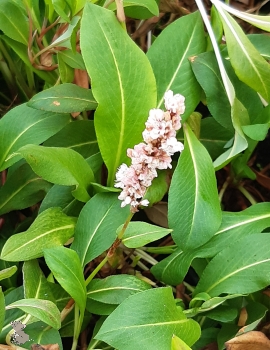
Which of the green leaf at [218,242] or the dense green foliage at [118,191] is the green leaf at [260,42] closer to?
the dense green foliage at [118,191]

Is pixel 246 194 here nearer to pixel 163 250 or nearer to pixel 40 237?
pixel 163 250

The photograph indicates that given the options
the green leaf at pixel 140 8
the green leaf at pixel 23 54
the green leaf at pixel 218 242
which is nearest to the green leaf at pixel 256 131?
the green leaf at pixel 218 242

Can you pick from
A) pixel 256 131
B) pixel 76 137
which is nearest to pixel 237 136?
pixel 256 131

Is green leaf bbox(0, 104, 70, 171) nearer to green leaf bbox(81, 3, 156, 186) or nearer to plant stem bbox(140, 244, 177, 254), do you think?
green leaf bbox(81, 3, 156, 186)

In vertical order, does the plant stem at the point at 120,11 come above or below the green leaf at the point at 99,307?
above

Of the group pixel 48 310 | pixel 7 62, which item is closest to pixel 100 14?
pixel 7 62
